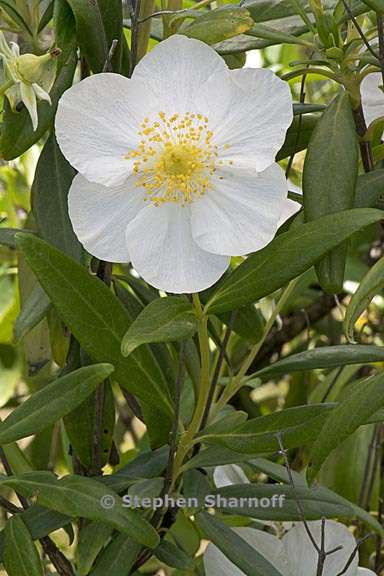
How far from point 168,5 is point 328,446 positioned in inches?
14.4

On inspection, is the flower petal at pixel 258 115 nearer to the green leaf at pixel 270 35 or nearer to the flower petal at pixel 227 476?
the green leaf at pixel 270 35

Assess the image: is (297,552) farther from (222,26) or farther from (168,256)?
(222,26)

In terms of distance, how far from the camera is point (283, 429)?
2.40 ft

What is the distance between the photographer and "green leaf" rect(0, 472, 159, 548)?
2.33 feet

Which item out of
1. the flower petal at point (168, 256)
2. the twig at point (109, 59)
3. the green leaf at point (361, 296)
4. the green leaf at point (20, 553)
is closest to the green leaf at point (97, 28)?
the twig at point (109, 59)

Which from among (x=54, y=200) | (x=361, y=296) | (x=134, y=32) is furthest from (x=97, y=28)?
(x=361, y=296)

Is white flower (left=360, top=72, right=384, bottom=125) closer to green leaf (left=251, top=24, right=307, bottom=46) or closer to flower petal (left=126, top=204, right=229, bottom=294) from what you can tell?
green leaf (left=251, top=24, right=307, bottom=46)

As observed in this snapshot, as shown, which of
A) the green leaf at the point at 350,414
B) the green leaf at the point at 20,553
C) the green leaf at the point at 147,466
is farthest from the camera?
the green leaf at the point at 147,466

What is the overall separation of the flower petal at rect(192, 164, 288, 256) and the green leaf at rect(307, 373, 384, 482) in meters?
0.12

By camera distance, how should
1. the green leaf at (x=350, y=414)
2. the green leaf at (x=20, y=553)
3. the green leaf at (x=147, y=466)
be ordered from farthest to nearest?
the green leaf at (x=147, y=466), the green leaf at (x=20, y=553), the green leaf at (x=350, y=414)

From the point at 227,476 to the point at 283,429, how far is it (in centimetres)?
22

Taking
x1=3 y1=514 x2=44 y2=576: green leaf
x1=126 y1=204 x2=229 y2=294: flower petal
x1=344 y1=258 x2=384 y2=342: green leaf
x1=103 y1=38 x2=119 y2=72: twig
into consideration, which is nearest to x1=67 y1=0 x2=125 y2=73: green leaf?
x1=103 y1=38 x2=119 y2=72: twig

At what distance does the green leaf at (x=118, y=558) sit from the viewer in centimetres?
77

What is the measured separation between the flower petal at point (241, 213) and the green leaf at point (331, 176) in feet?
Result: 0.10
